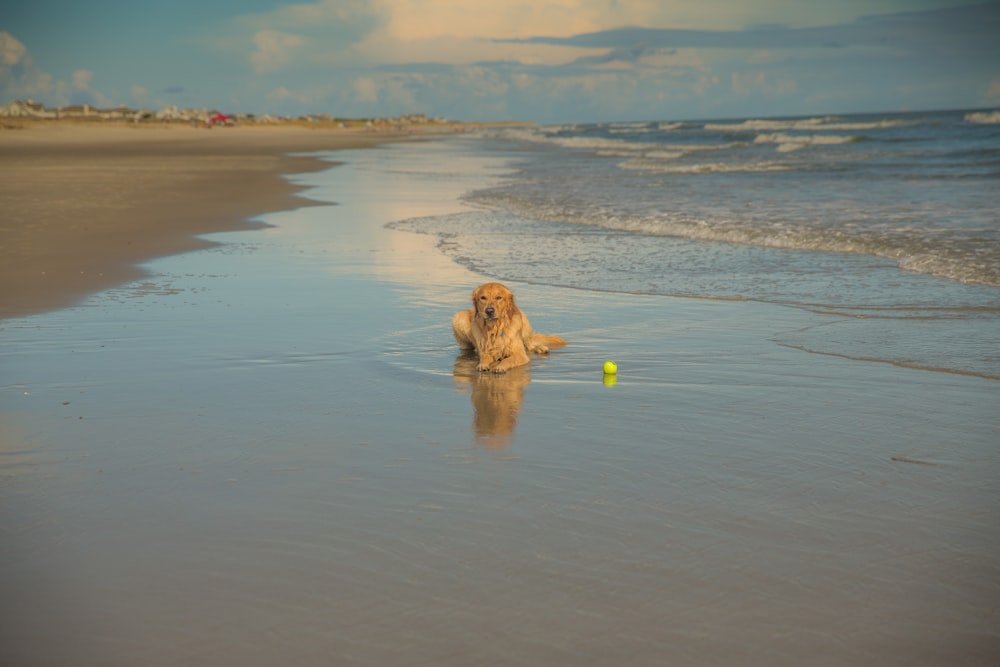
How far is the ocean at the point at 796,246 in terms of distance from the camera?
7918 mm

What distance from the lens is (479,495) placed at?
14.1 ft

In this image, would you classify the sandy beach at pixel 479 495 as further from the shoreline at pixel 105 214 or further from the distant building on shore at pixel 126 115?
the distant building on shore at pixel 126 115

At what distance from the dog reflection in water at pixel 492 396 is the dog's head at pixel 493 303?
420mm

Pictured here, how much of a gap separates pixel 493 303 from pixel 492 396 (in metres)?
1.06

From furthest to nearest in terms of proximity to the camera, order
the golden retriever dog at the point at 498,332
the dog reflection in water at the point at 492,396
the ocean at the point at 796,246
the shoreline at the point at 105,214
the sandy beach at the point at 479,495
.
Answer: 1. the shoreline at the point at 105,214
2. the ocean at the point at 796,246
3. the golden retriever dog at the point at 498,332
4. the dog reflection in water at the point at 492,396
5. the sandy beach at the point at 479,495

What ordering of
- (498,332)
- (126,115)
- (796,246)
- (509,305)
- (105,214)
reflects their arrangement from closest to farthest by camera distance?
(498,332) < (509,305) < (796,246) < (105,214) < (126,115)

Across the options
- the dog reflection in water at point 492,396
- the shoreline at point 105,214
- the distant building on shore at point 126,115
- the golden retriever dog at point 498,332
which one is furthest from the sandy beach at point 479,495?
the distant building on shore at point 126,115

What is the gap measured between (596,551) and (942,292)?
7095 millimetres

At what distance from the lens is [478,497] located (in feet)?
14.0

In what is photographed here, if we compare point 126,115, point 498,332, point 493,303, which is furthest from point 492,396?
point 126,115

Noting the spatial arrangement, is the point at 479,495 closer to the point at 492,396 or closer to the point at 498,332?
the point at 492,396

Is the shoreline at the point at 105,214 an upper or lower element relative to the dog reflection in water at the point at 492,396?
upper

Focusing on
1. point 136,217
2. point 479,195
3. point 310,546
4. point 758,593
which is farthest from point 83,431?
point 479,195

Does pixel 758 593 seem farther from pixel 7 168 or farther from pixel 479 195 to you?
pixel 7 168
